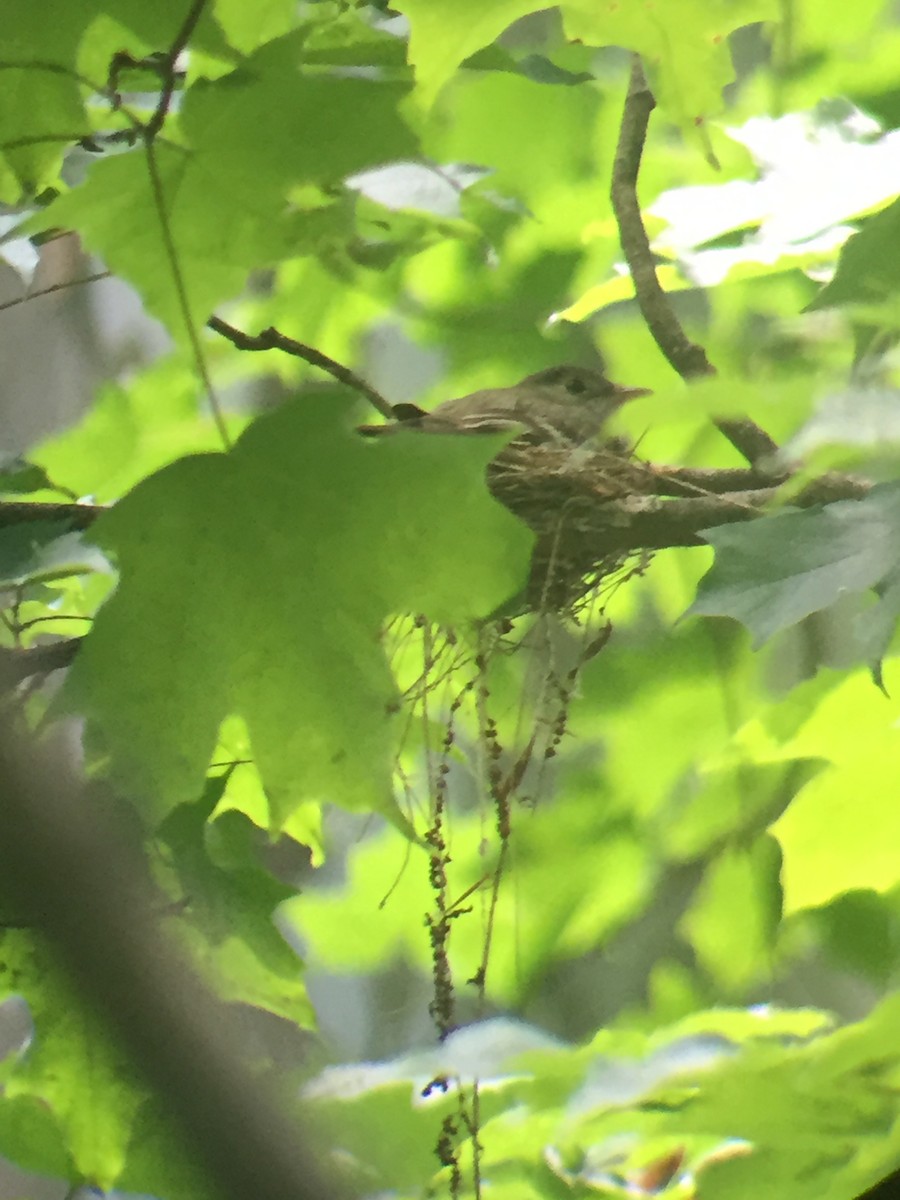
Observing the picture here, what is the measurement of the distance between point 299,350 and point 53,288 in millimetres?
121

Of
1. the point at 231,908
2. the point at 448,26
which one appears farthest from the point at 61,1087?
the point at 448,26

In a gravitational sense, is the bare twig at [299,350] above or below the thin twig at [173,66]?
below

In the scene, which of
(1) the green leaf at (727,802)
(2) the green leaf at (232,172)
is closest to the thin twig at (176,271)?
(2) the green leaf at (232,172)

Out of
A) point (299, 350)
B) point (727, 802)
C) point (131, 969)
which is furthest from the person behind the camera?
point (727, 802)

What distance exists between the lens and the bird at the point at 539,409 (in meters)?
0.45

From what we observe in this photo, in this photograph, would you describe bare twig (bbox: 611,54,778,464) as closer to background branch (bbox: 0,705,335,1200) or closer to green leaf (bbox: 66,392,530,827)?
green leaf (bbox: 66,392,530,827)

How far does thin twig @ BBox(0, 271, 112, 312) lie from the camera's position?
1.59 feet

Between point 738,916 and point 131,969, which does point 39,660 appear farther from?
point 738,916

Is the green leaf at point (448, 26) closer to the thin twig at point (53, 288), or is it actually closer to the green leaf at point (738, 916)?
the thin twig at point (53, 288)

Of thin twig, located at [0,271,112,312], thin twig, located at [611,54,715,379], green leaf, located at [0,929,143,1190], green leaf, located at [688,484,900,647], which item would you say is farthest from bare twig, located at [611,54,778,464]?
green leaf, located at [0,929,143,1190]

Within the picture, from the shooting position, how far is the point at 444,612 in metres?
0.40

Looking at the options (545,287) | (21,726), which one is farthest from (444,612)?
(545,287)

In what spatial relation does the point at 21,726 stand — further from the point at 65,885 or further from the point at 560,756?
the point at 560,756

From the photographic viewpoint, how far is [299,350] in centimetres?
48
